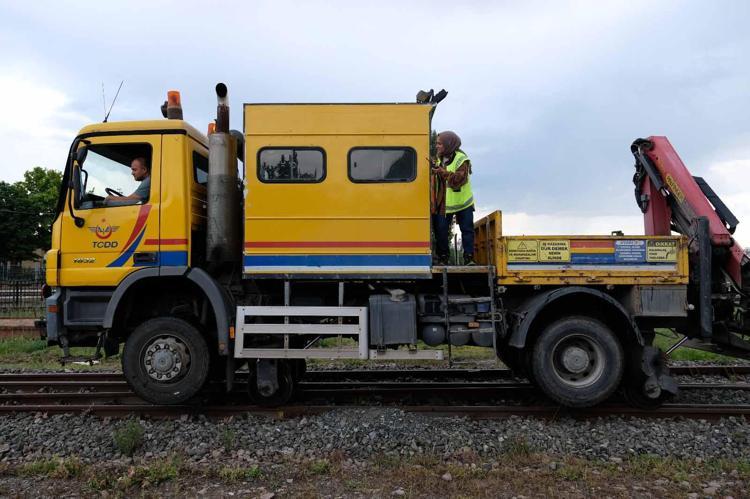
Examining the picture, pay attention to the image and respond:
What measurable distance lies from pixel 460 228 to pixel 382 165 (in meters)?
1.45

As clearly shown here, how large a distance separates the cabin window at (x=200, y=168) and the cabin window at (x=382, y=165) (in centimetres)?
185

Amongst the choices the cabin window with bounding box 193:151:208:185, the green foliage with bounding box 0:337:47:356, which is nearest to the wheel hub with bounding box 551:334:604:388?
the cabin window with bounding box 193:151:208:185

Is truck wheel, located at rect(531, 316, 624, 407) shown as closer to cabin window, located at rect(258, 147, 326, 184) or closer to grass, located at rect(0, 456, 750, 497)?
grass, located at rect(0, 456, 750, 497)

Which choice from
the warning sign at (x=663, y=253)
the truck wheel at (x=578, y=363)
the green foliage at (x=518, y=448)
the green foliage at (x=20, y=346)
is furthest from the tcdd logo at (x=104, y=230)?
the green foliage at (x=20, y=346)

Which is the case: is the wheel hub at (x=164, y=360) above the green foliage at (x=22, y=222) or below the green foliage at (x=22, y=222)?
below

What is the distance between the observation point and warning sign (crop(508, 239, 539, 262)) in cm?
542

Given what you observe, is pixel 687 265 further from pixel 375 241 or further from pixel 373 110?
pixel 373 110

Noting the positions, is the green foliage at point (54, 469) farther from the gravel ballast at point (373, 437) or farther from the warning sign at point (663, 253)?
the warning sign at point (663, 253)

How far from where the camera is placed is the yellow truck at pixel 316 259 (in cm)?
535

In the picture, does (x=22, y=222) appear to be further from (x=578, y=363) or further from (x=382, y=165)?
(x=578, y=363)

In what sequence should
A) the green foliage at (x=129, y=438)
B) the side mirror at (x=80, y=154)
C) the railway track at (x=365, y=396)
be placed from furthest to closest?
the railway track at (x=365, y=396) → the side mirror at (x=80, y=154) → the green foliage at (x=129, y=438)

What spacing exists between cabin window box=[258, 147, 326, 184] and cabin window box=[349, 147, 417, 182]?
1.20ft

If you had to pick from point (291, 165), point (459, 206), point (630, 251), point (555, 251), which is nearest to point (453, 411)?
point (555, 251)

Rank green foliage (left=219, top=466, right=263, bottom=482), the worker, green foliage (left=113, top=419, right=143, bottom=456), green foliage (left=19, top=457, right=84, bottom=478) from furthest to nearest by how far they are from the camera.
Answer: the worker, green foliage (left=113, top=419, right=143, bottom=456), green foliage (left=19, top=457, right=84, bottom=478), green foliage (left=219, top=466, right=263, bottom=482)
